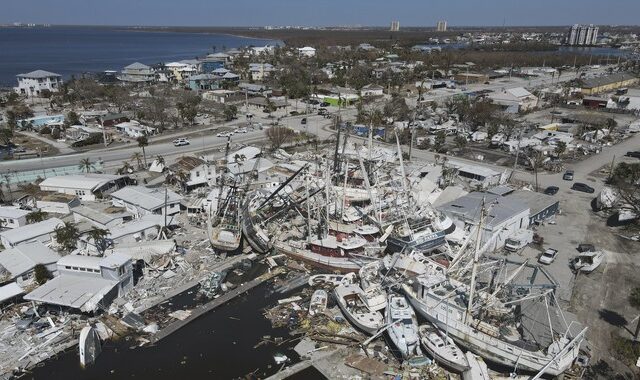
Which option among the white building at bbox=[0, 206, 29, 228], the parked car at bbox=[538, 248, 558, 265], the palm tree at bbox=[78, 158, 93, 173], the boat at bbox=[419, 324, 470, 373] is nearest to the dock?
the boat at bbox=[419, 324, 470, 373]

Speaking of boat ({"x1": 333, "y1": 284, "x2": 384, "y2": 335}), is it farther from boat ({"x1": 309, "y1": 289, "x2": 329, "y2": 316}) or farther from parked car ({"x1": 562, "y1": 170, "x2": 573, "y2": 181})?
parked car ({"x1": 562, "y1": 170, "x2": 573, "y2": 181})

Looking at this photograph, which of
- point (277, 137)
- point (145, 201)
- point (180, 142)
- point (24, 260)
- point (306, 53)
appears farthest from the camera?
point (306, 53)

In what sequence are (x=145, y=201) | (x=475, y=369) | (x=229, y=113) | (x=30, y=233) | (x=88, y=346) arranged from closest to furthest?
(x=475, y=369), (x=88, y=346), (x=30, y=233), (x=145, y=201), (x=229, y=113)

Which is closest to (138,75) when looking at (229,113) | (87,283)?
(229,113)

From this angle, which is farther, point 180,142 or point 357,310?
point 180,142

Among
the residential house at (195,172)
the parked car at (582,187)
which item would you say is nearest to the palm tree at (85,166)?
the residential house at (195,172)

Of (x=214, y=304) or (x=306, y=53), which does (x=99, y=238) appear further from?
(x=306, y=53)

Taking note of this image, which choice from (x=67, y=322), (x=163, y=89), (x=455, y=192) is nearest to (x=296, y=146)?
(x=455, y=192)
